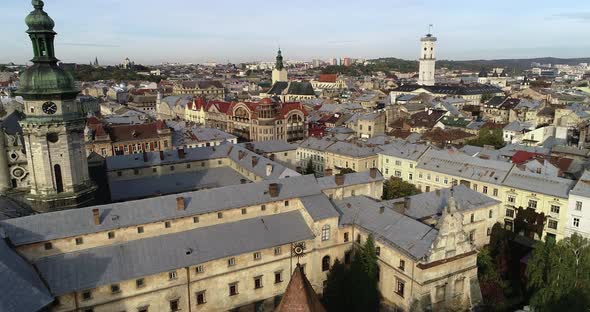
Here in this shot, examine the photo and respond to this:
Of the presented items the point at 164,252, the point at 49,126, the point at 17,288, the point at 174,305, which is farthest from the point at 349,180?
the point at 17,288

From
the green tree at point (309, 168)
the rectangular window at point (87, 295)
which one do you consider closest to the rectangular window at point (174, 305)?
the rectangular window at point (87, 295)

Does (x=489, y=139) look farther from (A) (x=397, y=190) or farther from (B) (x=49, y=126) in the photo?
(B) (x=49, y=126)

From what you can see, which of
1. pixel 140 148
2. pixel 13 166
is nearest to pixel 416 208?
pixel 13 166

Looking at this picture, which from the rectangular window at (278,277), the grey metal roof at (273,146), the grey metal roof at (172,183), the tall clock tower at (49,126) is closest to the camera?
the tall clock tower at (49,126)

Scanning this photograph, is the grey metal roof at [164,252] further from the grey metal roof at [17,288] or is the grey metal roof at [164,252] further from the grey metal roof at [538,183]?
the grey metal roof at [538,183]

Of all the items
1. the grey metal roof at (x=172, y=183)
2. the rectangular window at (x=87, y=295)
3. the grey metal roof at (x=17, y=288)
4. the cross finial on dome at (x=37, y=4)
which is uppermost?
the cross finial on dome at (x=37, y=4)

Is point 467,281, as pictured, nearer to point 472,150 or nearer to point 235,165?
point 235,165

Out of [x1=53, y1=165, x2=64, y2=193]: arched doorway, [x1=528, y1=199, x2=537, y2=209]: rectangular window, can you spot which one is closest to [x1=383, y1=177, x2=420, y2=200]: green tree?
[x1=528, y1=199, x2=537, y2=209]: rectangular window

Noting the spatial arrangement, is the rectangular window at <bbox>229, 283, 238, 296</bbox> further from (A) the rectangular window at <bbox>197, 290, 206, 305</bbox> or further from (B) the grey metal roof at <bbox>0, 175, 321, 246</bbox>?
(B) the grey metal roof at <bbox>0, 175, 321, 246</bbox>
